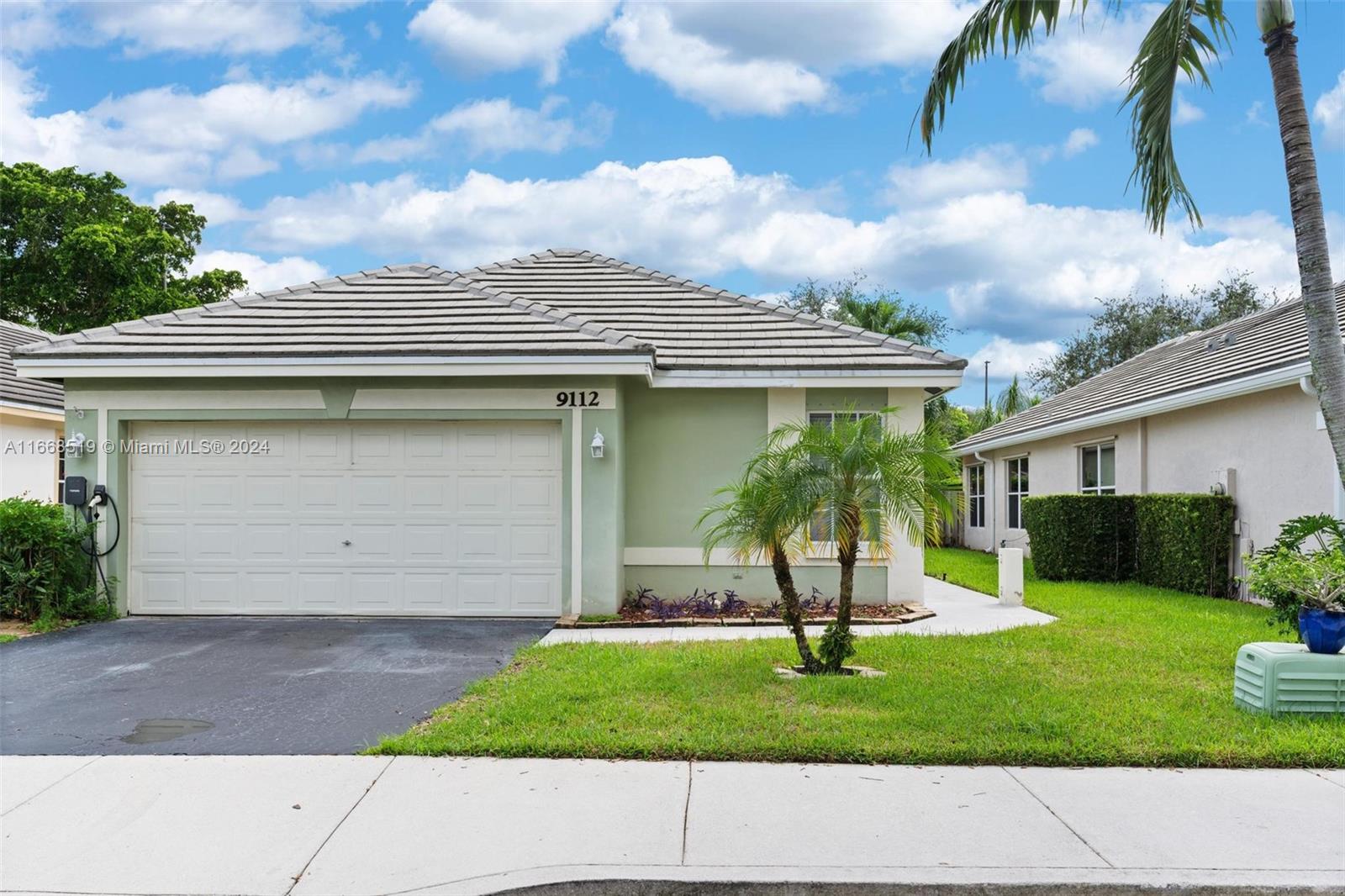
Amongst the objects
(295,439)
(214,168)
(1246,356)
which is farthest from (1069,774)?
(214,168)

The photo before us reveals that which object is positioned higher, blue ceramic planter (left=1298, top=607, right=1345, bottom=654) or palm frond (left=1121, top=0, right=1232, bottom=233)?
palm frond (left=1121, top=0, right=1232, bottom=233)

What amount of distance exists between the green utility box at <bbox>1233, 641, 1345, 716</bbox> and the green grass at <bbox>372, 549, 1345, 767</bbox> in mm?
128

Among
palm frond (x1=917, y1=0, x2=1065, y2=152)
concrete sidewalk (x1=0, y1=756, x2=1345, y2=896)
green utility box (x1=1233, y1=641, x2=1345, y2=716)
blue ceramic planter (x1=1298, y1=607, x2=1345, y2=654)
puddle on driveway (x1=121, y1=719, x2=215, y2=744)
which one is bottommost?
concrete sidewalk (x1=0, y1=756, x2=1345, y2=896)

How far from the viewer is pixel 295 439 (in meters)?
10.9

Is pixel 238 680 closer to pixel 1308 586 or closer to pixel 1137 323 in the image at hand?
pixel 1308 586

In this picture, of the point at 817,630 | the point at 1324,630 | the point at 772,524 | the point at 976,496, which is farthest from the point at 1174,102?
the point at 976,496

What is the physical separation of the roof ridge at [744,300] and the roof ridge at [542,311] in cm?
162

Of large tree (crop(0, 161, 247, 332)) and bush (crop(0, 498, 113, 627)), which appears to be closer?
bush (crop(0, 498, 113, 627))

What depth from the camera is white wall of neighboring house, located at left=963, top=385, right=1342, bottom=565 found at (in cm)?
1098

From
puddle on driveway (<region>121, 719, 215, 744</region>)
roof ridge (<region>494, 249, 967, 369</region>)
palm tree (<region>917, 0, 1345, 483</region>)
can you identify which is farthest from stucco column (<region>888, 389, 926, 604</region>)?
puddle on driveway (<region>121, 719, 215, 744</region>)

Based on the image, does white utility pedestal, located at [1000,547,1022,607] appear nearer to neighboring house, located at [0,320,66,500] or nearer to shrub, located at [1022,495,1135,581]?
shrub, located at [1022,495,1135,581]

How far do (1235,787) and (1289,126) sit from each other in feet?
16.4

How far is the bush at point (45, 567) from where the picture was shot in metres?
9.98

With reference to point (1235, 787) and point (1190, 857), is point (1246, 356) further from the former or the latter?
point (1190, 857)
